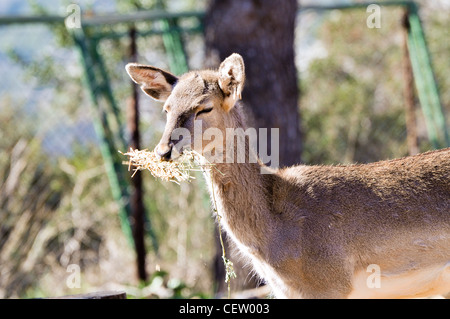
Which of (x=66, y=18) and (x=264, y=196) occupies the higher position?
(x=66, y=18)

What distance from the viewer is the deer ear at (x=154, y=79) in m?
5.05

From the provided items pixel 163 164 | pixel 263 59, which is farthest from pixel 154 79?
pixel 263 59

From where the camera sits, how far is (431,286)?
470 centimetres

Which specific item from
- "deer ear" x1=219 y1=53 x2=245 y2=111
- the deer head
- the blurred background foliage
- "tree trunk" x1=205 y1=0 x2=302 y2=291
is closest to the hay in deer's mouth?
the deer head

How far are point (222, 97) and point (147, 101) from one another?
3.62 metres

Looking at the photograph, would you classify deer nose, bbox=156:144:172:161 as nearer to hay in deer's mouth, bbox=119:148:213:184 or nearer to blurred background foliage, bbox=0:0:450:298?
hay in deer's mouth, bbox=119:148:213:184

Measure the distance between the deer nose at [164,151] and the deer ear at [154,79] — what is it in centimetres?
90

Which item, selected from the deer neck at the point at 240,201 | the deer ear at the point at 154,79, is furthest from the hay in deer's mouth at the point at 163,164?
the deer ear at the point at 154,79

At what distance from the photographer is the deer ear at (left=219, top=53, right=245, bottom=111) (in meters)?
4.61

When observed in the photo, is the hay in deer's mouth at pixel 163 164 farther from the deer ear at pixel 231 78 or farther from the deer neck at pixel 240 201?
the deer ear at pixel 231 78

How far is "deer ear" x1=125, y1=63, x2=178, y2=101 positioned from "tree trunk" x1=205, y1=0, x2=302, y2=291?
2188mm

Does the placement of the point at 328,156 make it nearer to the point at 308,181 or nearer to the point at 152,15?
the point at 152,15
